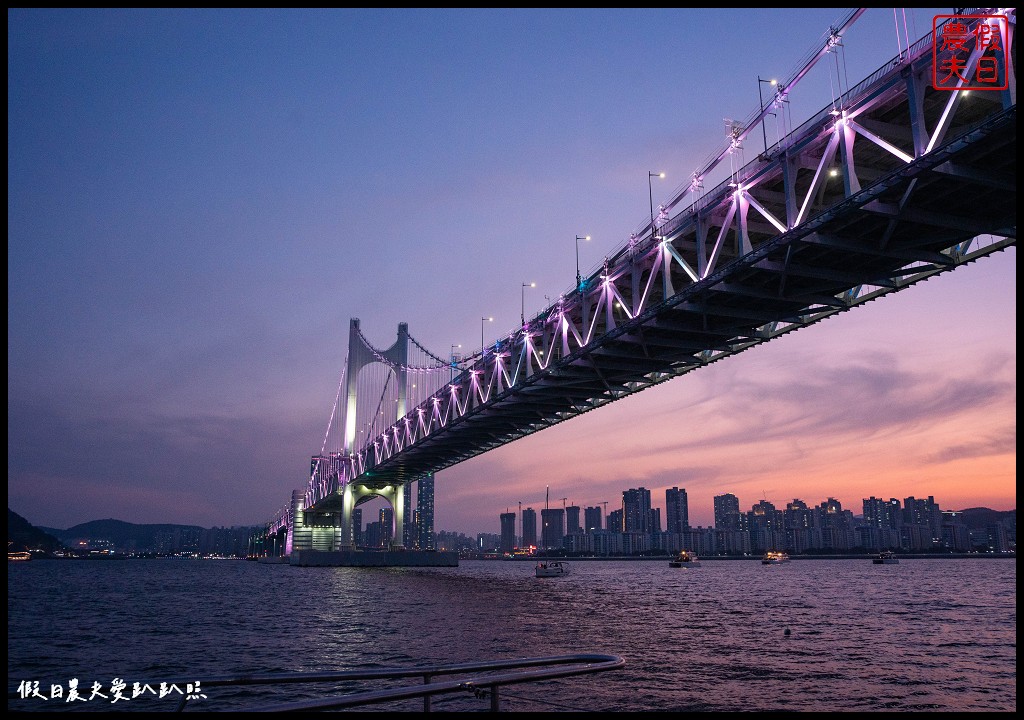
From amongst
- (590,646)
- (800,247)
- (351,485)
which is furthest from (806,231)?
(351,485)

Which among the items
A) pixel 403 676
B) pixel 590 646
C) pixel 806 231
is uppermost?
pixel 806 231

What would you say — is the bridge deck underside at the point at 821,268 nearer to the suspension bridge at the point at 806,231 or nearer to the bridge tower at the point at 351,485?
the suspension bridge at the point at 806,231

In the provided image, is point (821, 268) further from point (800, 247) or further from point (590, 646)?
point (590, 646)

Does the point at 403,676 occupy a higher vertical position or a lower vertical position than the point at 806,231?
lower

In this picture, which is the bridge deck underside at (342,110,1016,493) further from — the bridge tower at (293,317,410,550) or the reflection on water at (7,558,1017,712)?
the bridge tower at (293,317,410,550)

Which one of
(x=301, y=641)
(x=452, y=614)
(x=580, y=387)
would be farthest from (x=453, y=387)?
(x=301, y=641)

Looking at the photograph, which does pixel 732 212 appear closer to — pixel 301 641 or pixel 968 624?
pixel 301 641

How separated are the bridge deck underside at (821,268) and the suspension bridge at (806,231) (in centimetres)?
7

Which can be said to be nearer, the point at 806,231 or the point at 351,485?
the point at 806,231

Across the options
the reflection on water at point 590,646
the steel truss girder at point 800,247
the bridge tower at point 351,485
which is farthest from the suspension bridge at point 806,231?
the bridge tower at point 351,485

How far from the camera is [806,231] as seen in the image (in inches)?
976

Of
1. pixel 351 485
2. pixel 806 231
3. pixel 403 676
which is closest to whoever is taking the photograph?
pixel 403 676

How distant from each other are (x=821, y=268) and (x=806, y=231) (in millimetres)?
5671

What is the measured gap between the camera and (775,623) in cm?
3862
